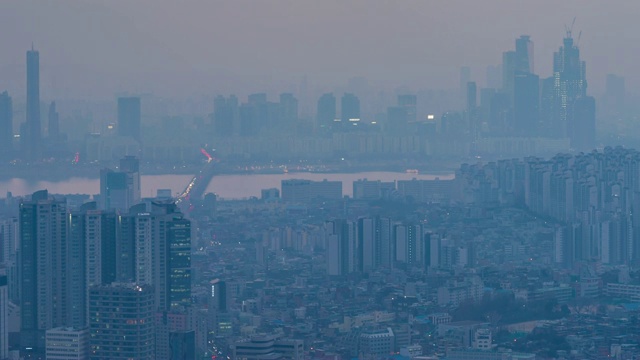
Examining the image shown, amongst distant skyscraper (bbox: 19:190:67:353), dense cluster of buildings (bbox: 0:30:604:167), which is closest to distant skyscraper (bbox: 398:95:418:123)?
dense cluster of buildings (bbox: 0:30:604:167)

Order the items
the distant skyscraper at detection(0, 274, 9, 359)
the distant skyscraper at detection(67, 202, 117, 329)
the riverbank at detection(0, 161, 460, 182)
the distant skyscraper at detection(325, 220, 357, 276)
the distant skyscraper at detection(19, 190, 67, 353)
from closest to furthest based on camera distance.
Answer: the distant skyscraper at detection(0, 274, 9, 359), the distant skyscraper at detection(19, 190, 67, 353), the distant skyscraper at detection(67, 202, 117, 329), the distant skyscraper at detection(325, 220, 357, 276), the riverbank at detection(0, 161, 460, 182)

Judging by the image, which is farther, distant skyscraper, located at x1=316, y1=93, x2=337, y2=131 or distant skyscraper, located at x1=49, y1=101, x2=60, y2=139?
distant skyscraper, located at x1=316, y1=93, x2=337, y2=131

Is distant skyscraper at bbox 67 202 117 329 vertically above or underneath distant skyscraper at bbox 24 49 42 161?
underneath

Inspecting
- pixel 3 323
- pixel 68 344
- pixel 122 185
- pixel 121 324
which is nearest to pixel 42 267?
pixel 3 323

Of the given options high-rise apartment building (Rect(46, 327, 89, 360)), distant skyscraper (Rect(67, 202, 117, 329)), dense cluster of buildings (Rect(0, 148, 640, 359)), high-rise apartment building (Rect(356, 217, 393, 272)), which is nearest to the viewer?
high-rise apartment building (Rect(46, 327, 89, 360))

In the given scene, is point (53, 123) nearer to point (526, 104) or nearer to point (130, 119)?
point (130, 119)

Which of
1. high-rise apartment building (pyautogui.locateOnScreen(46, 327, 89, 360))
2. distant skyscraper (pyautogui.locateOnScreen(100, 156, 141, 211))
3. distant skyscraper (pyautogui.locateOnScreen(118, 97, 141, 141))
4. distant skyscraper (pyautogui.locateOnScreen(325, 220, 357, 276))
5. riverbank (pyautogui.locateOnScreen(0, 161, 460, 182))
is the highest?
distant skyscraper (pyautogui.locateOnScreen(118, 97, 141, 141))

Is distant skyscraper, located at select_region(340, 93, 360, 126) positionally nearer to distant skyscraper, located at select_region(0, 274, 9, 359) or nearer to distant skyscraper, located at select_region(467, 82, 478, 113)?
distant skyscraper, located at select_region(467, 82, 478, 113)
